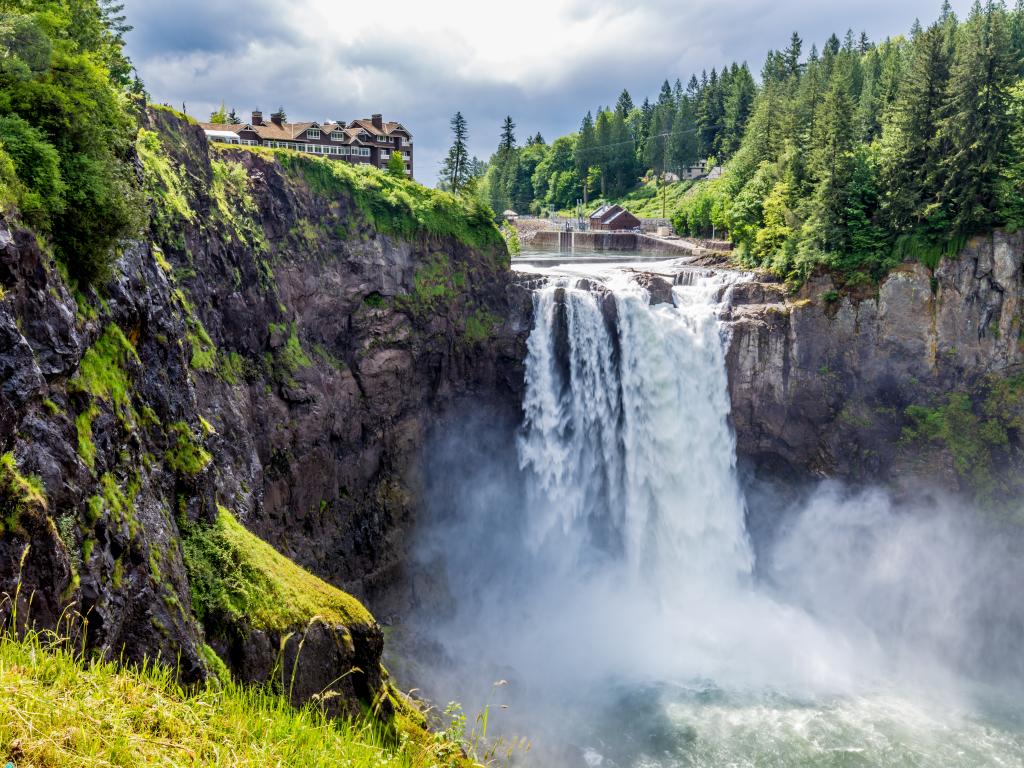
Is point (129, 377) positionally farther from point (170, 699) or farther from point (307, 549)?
point (307, 549)

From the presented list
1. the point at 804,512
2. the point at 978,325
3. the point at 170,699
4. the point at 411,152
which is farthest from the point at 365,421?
the point at 411,152

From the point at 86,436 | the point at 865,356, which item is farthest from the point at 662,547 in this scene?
the point at 86,436

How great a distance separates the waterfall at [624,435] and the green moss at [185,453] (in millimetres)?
23537

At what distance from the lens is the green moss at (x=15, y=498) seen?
29.3 feet

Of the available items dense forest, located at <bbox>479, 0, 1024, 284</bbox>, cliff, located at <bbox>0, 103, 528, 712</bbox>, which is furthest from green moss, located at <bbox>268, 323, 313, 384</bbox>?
dense forest, located at <bbox>479, 0, 1024, 284</bbox>

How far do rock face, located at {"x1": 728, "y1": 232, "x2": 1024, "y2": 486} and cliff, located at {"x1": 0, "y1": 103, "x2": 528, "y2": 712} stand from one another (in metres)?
13.2

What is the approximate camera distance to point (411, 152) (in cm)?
7100

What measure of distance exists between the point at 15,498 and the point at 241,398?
16394 millimetres

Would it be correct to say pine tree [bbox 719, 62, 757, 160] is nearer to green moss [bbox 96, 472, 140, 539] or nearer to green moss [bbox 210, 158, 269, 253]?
green moss [bbox 210, 158, 269, 253]

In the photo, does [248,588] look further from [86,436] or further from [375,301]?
[375,301]

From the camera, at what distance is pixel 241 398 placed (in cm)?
2517

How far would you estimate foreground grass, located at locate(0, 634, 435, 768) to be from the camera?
4.93 meters

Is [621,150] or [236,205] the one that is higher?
[621,150]

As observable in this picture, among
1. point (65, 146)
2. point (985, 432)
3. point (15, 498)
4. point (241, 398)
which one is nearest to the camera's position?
point (15, 498)
